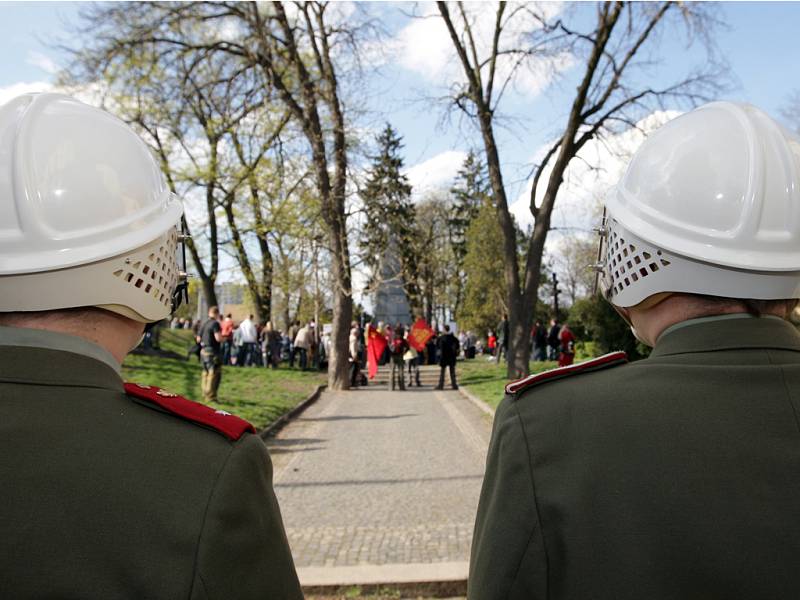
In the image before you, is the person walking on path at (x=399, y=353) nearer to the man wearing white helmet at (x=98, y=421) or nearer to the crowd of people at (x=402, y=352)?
the crowd of people at (x=402, y=352)

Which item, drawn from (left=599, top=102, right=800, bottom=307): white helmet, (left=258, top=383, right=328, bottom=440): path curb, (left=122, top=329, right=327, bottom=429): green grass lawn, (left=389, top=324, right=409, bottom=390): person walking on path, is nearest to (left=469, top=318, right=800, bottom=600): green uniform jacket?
(left=599, top=102, right=800, bottom=307): white helmet

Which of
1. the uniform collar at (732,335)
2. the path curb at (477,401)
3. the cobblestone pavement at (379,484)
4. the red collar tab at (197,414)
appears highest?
the uniform collar at (732,335)

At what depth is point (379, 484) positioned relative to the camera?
8.48 metres

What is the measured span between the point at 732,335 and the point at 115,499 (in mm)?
1272

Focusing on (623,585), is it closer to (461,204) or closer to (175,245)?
(175,245)

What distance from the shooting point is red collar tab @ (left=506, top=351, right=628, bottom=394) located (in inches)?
64.4

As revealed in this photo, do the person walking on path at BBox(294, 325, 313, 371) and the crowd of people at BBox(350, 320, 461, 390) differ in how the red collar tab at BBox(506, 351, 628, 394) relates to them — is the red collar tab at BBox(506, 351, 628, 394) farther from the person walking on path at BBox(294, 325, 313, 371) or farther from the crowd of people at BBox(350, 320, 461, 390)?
the person walking on path at BBox(294, 325, 313, 371)

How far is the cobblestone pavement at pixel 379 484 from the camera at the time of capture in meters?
6.01

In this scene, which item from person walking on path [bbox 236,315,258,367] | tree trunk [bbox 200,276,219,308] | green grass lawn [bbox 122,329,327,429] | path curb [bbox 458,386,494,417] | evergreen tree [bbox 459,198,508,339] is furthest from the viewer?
evergreen tree [bbox 459,198,508,339]

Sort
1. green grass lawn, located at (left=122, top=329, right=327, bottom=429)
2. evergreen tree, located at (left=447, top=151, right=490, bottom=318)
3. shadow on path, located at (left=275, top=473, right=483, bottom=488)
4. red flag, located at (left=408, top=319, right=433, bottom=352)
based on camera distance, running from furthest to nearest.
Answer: evergreen tree, located at (left=447, top=151, right=490, bottom=318) → red flag, located at (left=408, top=319, right=433, bottom=352) → green grass lawn, located at (left=122, top=329, right=327, bottom=429) → shadow on path, located at (left=275, top=473, right=483, bottom=488)

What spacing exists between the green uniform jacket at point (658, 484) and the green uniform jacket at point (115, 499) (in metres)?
0.51

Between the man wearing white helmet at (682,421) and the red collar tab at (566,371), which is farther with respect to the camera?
the red collar tab at (566,371)

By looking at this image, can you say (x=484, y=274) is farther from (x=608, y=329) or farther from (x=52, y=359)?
(x=52, y=359)

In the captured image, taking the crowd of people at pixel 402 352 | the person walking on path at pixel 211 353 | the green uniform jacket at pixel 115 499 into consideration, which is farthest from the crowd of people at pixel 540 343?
the green uniform jacket at pixel 115 499
